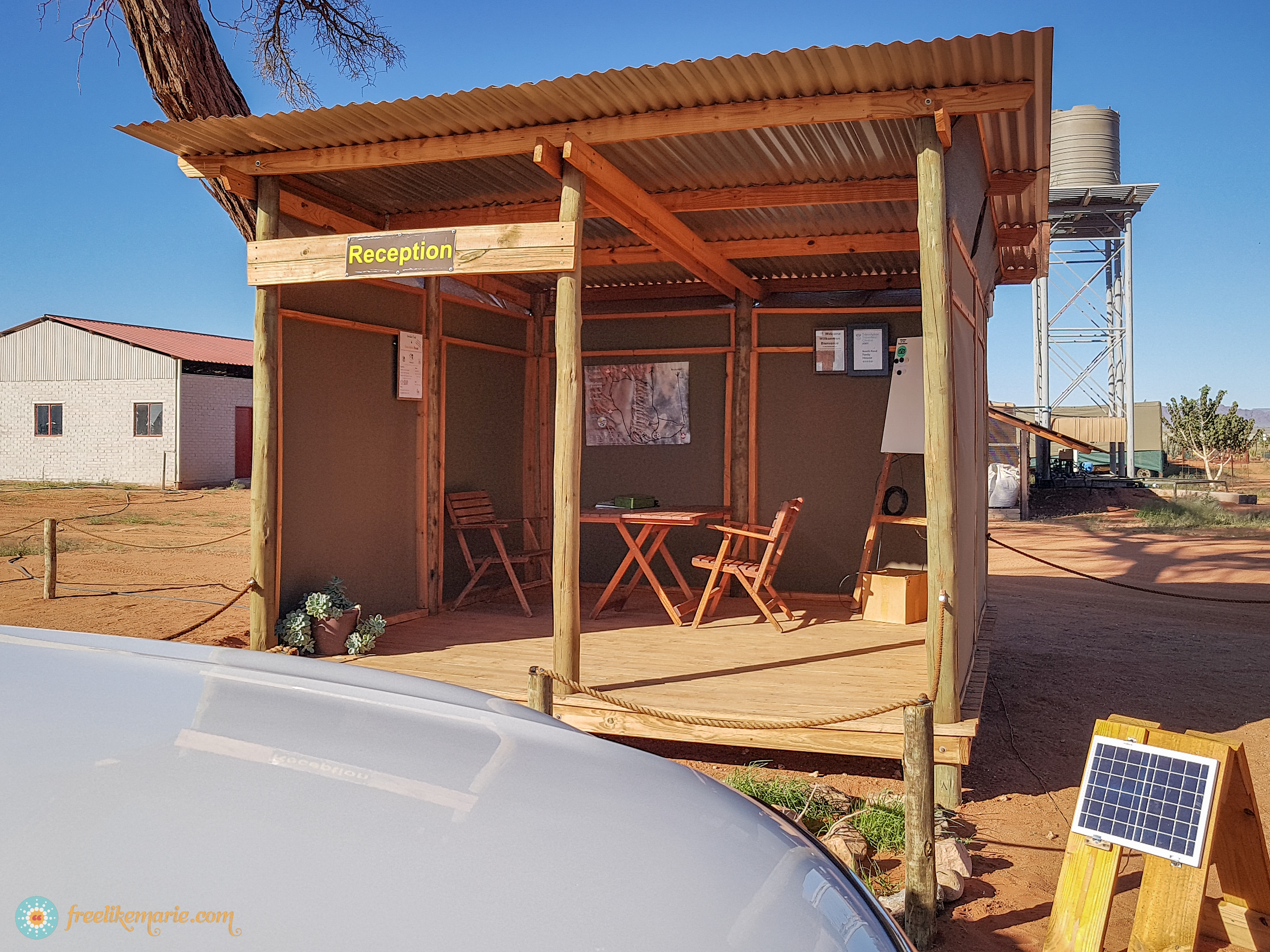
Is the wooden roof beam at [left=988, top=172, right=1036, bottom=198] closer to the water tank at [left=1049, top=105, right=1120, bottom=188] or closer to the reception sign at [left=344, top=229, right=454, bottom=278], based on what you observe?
the reception sign at [left=344, top=229, right=454, bottom=278]

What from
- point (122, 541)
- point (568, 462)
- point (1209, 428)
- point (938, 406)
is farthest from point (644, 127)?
point (1209, 428)

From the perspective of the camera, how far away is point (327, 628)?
19.0 feet

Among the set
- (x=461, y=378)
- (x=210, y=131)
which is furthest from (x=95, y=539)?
(x=210, y=131)

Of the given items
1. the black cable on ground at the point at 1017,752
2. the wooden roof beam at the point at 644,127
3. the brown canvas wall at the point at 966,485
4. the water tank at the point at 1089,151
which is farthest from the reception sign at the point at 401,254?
the water tank at the point at 1089,151

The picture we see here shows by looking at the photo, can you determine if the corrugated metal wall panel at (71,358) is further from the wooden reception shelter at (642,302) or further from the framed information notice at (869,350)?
the framed information notice at (869,350)

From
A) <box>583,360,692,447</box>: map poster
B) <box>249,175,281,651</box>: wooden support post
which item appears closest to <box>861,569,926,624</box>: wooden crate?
<box>583,360,692,447</box>: map poster

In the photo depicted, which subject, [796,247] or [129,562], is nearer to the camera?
[796,247]

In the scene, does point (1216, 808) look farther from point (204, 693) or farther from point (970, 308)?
point (970, 308)

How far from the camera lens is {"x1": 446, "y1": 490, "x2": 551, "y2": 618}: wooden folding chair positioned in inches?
285

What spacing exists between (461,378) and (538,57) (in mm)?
7971

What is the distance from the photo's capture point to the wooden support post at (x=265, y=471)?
5.46 meters

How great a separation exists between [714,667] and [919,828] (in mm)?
A: 2490

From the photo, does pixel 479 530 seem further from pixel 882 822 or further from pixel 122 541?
pixel 122 541

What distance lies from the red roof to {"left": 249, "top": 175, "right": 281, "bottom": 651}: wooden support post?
1731cm
